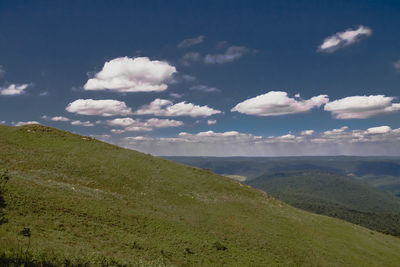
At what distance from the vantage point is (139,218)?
2997 cm

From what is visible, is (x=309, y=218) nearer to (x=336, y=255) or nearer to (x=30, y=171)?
(x=336, y=255)

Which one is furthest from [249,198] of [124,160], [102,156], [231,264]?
[102,156]

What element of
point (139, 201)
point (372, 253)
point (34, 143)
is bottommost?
point (372, 253)

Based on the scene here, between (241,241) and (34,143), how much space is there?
5304cm

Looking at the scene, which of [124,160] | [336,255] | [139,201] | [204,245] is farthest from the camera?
[124,160]

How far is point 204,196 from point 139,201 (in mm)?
15716

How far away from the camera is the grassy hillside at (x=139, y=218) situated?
65.9 feet

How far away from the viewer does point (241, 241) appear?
3197 cm

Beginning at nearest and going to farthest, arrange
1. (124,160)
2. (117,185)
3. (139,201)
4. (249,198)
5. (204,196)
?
(139,201) < (117,185) < (204,196) < (249,198) < (124,160)

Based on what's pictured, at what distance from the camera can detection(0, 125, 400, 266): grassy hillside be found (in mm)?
20094

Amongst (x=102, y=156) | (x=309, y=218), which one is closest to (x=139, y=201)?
(x=102, y=156)

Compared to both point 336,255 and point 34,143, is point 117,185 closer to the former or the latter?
point 34,143

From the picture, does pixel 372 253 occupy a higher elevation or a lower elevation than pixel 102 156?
lower

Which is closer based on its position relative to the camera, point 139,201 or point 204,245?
point 204,245
